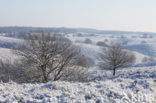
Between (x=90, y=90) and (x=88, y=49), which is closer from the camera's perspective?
(x=90, y=90)

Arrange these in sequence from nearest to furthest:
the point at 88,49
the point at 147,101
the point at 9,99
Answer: the point at 9,99, the point at 147,101, the point at 88,49

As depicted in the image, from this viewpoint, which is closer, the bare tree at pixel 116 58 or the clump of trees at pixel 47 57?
the clump of trees at pixel 47 57

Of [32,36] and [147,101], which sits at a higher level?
[32,36]

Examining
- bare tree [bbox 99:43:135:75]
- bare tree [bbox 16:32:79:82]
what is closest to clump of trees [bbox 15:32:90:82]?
bare tree [bbox 16:32:79:82]

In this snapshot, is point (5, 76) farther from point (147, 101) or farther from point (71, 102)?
point (147, 101)

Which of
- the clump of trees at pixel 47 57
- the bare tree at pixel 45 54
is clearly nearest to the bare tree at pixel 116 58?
the clump of trees at pixel 47 57

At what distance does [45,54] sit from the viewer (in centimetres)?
1374

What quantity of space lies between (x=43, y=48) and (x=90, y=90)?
→ 649 cm

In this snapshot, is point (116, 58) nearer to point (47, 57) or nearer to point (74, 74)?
point (74, 74)

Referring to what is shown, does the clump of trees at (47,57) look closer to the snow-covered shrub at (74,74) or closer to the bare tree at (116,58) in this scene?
the snow-covered shrub at (74,74)

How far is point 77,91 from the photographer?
7844 millimetres

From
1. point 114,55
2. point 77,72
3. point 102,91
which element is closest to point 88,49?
point 114,55

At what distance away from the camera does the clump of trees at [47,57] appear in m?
13.6

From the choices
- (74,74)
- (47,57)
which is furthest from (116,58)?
(47,57)
